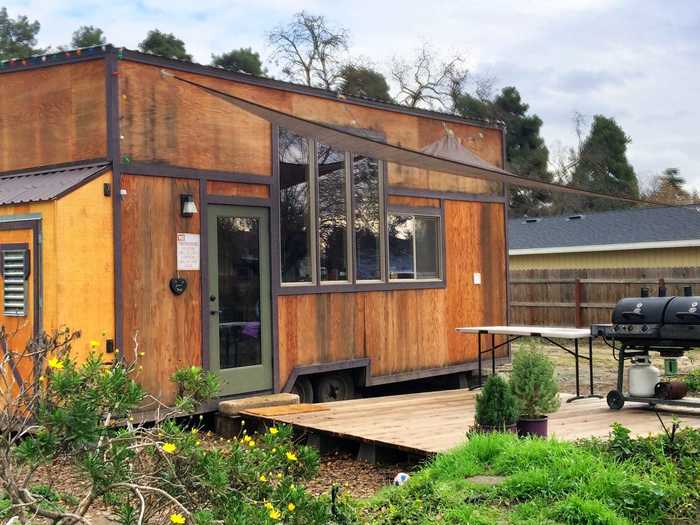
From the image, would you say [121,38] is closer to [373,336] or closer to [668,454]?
[373,336]

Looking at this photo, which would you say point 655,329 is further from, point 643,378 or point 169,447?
point 169,447

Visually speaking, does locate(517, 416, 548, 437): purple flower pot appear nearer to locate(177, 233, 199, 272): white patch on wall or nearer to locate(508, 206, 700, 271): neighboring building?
locate(177, 233, 199, 272): white patch on wall

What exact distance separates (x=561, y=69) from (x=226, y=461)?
36381 millimetres

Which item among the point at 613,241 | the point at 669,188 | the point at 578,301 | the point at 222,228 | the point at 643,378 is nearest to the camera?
the point at 643,378

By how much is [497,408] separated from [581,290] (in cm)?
1389

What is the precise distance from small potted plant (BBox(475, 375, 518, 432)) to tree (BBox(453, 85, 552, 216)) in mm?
29621

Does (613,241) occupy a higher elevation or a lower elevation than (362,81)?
lower

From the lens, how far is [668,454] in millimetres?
5488

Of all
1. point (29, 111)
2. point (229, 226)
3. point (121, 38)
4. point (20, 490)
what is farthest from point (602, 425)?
point (121, 38)

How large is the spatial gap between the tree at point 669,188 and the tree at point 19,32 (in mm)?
26420

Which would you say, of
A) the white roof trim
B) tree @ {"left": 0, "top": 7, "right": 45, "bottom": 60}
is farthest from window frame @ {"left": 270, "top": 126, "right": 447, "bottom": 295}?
tree @ {"left": 0, "top": 7, "right": 45, "bottom": 60}

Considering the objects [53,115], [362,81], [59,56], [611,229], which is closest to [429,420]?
[53,115]

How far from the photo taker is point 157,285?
7484 millimetres

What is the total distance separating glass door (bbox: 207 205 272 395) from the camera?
8.00m
